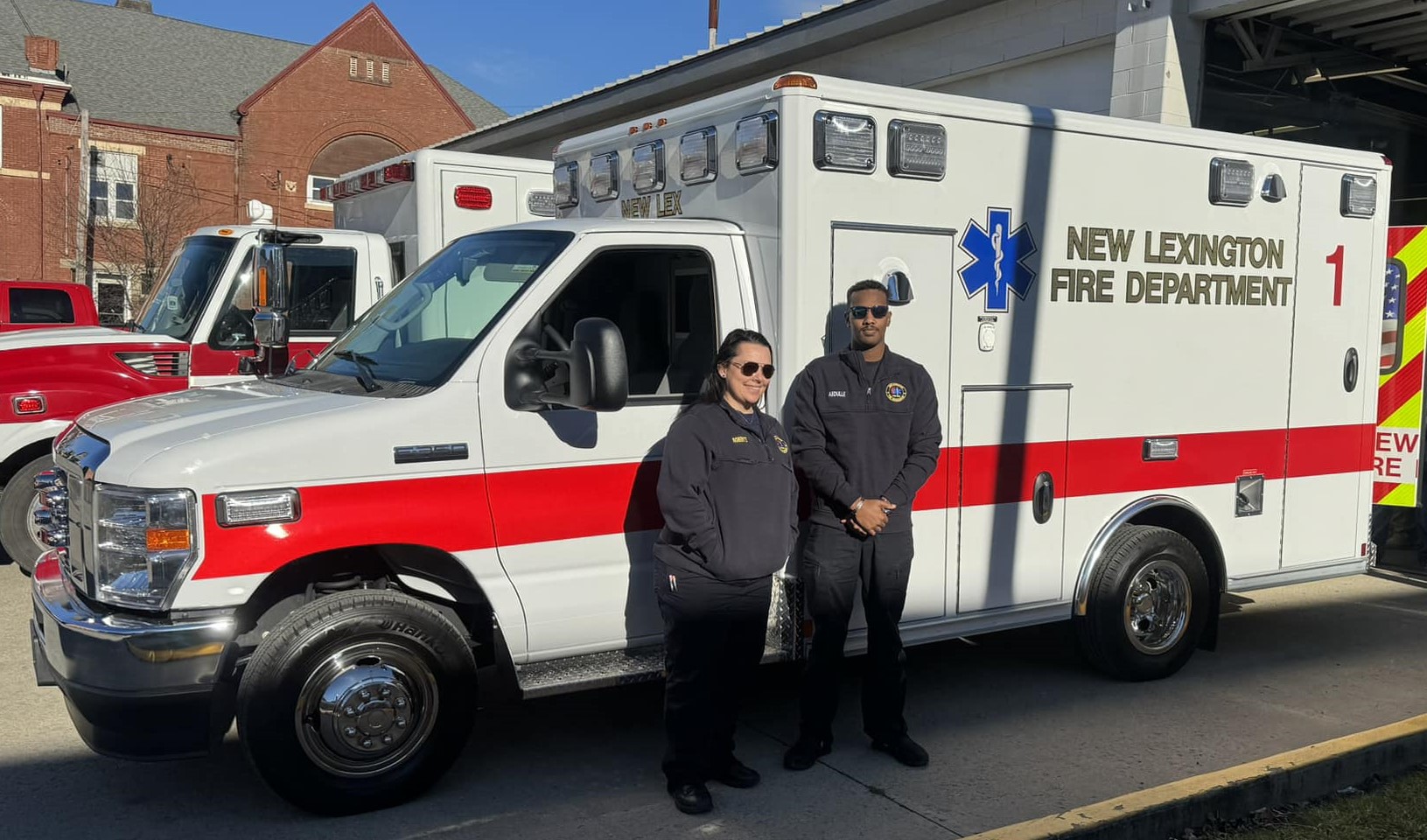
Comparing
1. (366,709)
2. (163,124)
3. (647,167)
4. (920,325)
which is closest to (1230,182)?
(920,325)

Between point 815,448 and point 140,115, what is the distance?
36598mm

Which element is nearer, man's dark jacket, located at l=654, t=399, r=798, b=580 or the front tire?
the front tire

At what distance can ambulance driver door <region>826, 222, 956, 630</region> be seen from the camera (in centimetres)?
497

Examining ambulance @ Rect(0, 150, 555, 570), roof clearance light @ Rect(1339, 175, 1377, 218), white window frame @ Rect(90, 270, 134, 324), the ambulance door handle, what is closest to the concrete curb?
the ambulance door handle

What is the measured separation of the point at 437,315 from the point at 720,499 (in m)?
1.50

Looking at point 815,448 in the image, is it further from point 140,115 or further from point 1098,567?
point 140,115

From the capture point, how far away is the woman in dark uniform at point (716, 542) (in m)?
4.22

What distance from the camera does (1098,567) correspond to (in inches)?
228

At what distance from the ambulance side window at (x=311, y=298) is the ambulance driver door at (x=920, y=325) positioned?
15.7ft

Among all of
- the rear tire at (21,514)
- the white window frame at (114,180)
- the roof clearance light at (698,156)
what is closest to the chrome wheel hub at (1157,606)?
the roof clearance light at (698,156)

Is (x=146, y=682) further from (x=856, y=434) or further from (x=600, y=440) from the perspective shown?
(x=856, y=434)

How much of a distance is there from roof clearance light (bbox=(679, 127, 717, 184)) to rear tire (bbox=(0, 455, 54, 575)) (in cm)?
501

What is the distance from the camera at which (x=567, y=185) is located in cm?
630

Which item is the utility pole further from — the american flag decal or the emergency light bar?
the american flag decal
